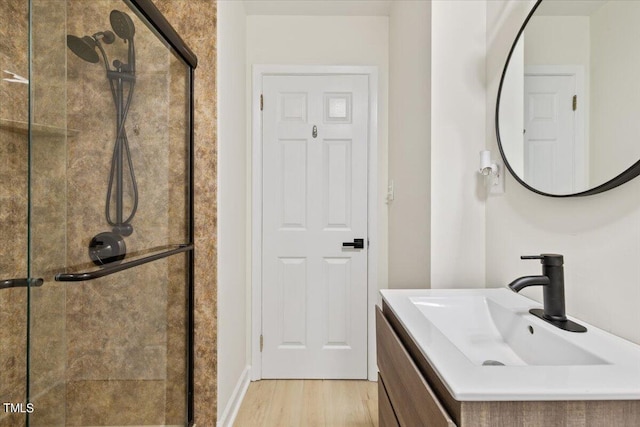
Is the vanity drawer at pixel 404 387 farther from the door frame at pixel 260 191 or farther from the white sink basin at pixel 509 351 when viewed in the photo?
the door frame at pixel 260 191

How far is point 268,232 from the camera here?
2541 mm

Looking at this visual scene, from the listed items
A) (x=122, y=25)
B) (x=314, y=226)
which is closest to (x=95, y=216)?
(x=122, y=25)

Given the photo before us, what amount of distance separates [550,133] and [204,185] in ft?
4.72

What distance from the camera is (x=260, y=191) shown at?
2.52 metres

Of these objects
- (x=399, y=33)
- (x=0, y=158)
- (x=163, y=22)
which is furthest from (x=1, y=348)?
(x=399, y=33)

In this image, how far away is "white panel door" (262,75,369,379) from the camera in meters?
2.53

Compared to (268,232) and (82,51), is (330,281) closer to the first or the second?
(268,232)

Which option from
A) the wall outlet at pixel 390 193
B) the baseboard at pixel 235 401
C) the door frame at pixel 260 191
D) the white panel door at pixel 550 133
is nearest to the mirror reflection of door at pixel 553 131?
the white panel door at pixel 550 133

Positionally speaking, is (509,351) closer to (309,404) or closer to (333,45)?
(309,404)

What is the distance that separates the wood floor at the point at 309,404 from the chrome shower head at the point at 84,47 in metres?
1.90

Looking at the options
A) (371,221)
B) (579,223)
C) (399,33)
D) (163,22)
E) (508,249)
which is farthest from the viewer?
(371,221)

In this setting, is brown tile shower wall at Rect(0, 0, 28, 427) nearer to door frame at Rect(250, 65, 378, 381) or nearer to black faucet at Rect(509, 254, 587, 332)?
door frame at Rect(250, 65, 378, 381)

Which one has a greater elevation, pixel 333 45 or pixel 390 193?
pixel 333 45

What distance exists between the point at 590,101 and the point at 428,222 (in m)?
0.78
